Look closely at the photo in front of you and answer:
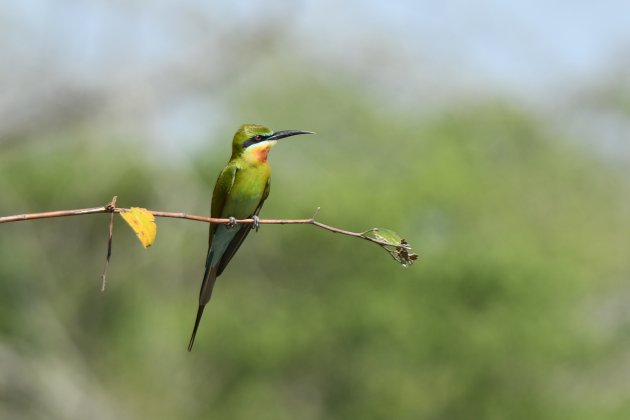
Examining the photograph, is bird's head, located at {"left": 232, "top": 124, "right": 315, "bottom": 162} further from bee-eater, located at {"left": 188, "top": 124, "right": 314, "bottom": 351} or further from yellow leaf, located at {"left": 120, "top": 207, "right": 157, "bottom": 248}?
yellow leaf, located at {"left": 120, "top": 207, "right": 157, "bottom": 248}

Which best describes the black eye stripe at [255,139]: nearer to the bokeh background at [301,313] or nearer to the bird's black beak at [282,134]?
the bird's black beak at [282,134]

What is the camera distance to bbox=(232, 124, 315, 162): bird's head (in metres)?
4.62

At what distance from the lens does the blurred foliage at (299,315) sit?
83.1 feet

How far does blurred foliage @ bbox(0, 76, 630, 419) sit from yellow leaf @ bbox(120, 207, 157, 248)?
21.0m

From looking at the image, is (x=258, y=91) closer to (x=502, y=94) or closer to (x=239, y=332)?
(x=502, y=94)

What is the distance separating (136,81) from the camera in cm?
1230

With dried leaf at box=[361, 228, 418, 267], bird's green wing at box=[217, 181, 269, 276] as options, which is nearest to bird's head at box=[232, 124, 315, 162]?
bird's green wing at box=[217, 181, 269, 276]

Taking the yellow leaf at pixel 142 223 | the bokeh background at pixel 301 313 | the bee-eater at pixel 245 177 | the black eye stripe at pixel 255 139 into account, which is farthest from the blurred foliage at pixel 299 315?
the yellow leaf at pixel 142 223

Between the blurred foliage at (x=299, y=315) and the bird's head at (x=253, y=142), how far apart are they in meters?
19.0

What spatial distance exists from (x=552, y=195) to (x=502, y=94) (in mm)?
3724

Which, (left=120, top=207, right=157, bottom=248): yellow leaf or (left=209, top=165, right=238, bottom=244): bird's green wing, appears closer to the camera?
(left=120, top=207, right=157, bottom=248): yellow leaf

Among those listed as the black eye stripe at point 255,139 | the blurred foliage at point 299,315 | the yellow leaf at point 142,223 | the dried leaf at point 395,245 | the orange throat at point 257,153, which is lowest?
the blurred foliage at point 299,315

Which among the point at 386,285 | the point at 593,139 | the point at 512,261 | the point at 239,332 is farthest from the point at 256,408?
the point at 593,139

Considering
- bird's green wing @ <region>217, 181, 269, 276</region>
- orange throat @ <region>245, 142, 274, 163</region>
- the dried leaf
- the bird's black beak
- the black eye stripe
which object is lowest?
bird's green wing @ <region>217, 181, 269, 276</region>
